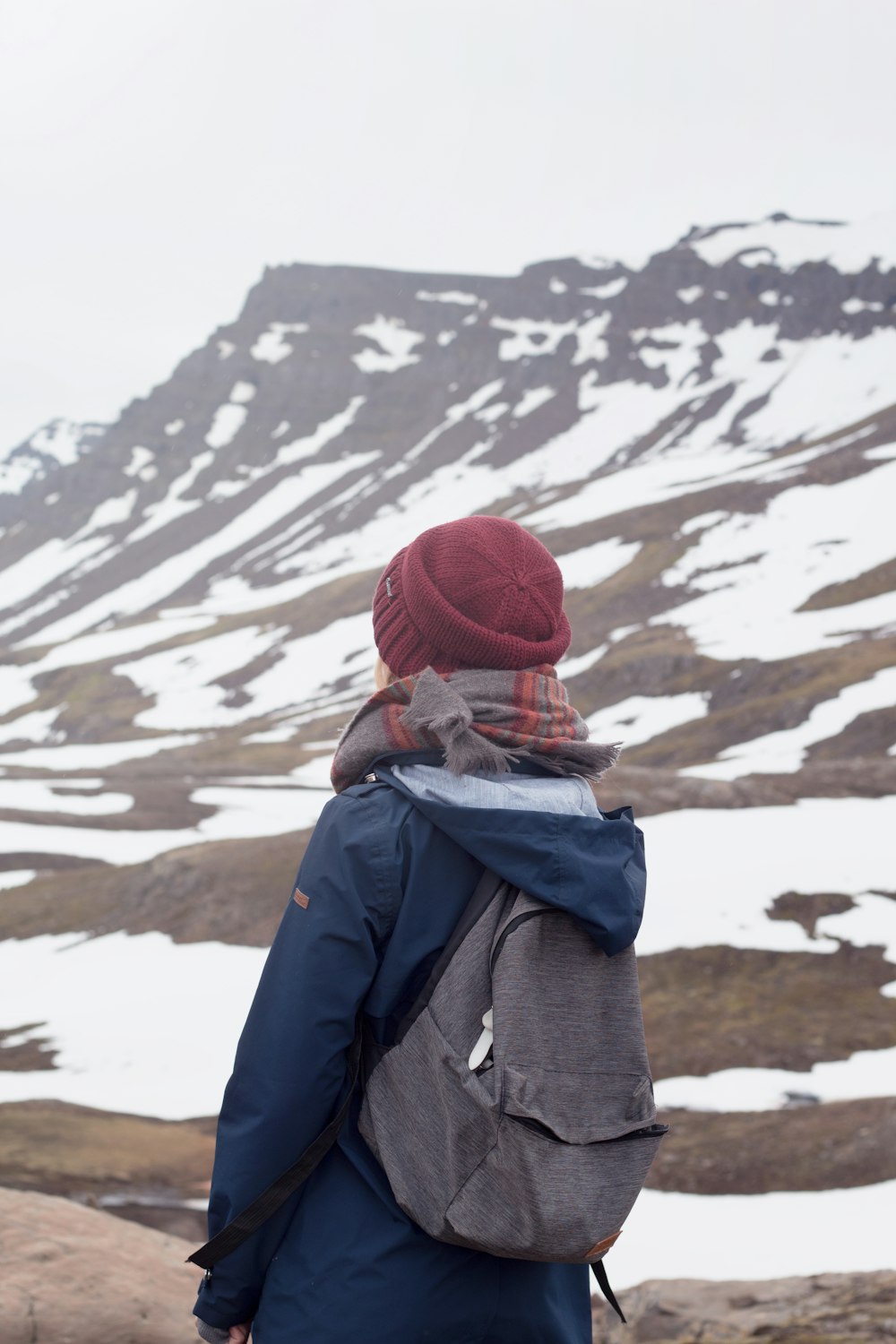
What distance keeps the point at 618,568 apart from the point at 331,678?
22845 mm

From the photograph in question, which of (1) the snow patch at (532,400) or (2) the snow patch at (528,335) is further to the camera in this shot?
(2) the snow patch at (528,335)

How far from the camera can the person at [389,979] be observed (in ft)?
11.4

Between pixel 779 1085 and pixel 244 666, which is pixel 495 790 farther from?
pixel 244 666

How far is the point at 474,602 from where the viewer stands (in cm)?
394

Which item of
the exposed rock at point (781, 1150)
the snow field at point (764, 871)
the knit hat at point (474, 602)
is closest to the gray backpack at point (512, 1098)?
the knit hat at point (474, 602)

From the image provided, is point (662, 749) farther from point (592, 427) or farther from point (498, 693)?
point (592, 427)

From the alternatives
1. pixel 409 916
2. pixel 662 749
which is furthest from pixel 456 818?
pixel 662 749

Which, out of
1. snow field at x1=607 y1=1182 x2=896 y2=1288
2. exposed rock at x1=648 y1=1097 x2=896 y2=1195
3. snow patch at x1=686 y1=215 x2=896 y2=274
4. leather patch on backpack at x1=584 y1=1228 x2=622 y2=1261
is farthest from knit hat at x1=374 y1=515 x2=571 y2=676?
snow patch at x1=686 y1=215 x2=896 y2=274

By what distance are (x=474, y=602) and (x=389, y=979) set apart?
4.15 ft

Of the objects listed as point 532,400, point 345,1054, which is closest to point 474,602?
point 345,1054

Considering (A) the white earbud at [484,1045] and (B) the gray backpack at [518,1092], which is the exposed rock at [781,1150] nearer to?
(B) the gray backpack at [518,1092]

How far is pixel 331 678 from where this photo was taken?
87.6 metres

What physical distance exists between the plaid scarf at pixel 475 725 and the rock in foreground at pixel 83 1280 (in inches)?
184

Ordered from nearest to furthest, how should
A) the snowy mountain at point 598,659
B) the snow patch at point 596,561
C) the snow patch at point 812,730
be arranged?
the snowy mountain at point 598,659
the snow patch at point 812,730
the snow patch at point 596,561
